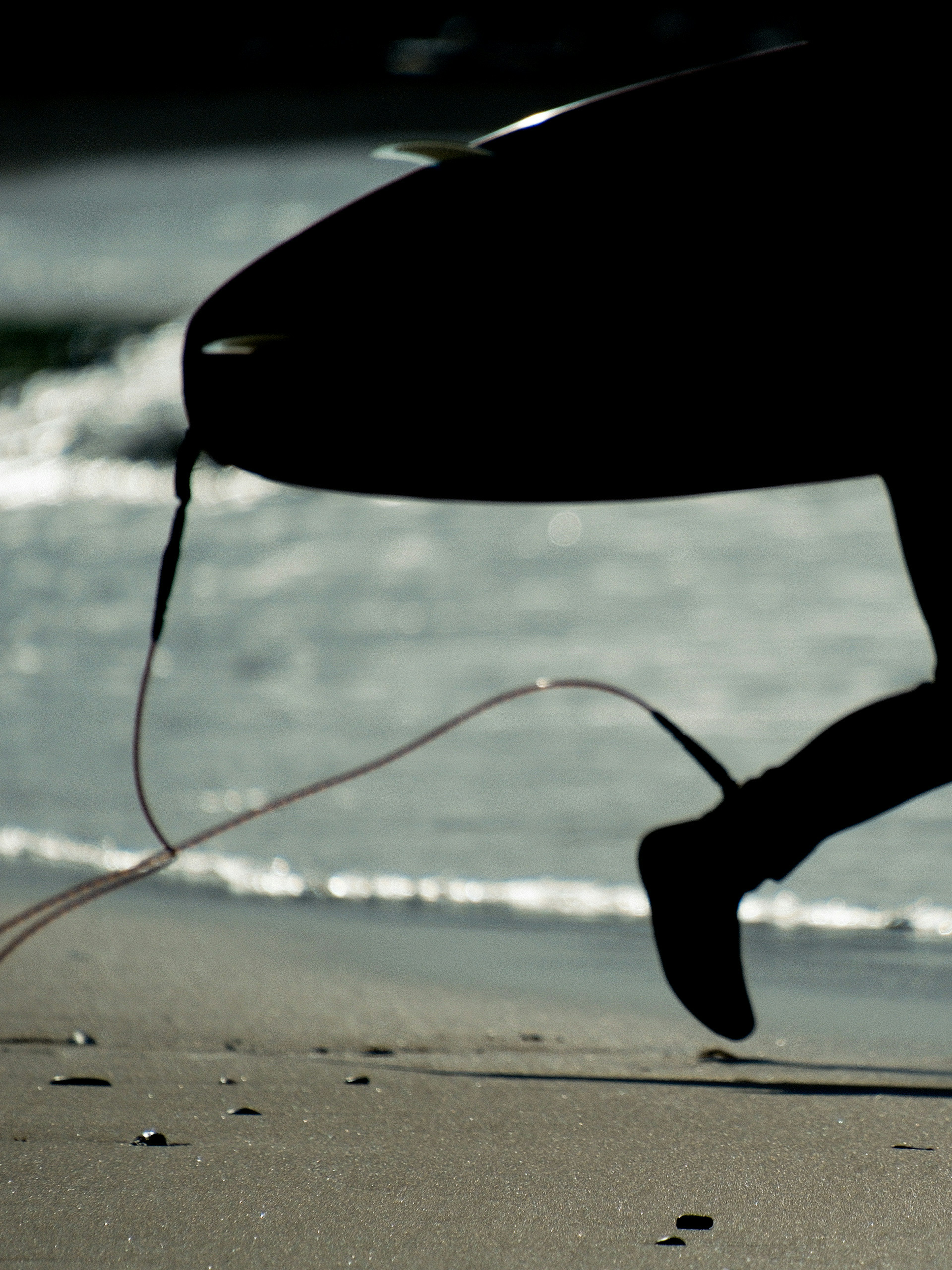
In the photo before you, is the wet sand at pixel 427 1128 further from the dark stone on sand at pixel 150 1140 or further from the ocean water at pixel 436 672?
the ocean water at pixel 436 672

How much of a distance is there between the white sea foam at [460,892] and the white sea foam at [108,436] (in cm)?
517

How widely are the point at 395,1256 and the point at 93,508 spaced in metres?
8.69

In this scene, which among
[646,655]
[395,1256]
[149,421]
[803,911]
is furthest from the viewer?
[149,421]

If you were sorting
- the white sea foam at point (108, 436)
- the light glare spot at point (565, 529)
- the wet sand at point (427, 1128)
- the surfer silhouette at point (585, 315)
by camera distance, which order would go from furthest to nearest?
the white sea foam at point (108, 436), the light glare spot at point (565, 529), the surfer silhouette at point (585, 315), the wet sand at point (427, 1128)

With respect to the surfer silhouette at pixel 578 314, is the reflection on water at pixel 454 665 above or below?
below

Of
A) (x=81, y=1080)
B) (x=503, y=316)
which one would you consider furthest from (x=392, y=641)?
(x=81, y=1080)

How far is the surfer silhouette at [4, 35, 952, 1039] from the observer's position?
2.93 meters

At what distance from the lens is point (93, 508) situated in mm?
10234

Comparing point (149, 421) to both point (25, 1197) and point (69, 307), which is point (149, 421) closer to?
point (69, 307)

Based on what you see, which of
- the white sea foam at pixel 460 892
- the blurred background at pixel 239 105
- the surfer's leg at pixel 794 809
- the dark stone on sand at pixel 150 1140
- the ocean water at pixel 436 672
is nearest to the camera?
the dark stone on sand at pixel 150 1140

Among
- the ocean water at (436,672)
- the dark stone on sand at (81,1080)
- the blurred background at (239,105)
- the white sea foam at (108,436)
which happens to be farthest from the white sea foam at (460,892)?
the blurred background at (239,105)

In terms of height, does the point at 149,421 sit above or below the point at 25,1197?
below

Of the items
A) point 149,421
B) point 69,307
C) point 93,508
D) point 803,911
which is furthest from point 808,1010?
point 69,307

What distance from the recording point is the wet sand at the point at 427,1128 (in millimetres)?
1922
